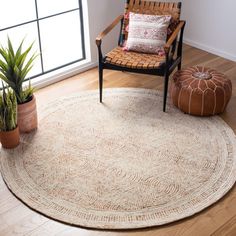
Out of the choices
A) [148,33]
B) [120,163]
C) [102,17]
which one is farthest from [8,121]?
[102,17]

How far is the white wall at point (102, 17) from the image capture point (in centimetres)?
401

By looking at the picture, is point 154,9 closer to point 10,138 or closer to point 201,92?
point 201,92

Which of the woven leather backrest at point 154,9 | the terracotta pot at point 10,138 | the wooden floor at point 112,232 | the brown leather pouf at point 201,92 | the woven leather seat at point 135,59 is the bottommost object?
the wooden floor at point 112,232

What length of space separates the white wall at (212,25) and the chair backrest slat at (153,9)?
0.72 meters

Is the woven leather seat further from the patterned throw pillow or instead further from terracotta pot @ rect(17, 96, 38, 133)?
terracotta pot @ rect(17, 96, 38, 133)

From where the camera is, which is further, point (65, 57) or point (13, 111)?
point (65, 57)

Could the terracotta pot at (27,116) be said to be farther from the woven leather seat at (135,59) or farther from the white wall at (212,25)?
the white wall at (212,25)

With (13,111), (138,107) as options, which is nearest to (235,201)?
(138,107)

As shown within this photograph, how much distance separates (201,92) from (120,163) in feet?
2.81

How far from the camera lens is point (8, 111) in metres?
2.95

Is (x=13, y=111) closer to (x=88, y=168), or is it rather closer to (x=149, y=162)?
(x=88, y=168)

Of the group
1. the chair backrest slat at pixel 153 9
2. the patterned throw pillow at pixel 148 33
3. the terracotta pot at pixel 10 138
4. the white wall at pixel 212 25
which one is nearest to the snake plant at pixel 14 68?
the terracotta pot at pixel 10 138

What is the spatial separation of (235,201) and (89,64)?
2.10 meters

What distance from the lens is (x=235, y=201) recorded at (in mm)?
2697
